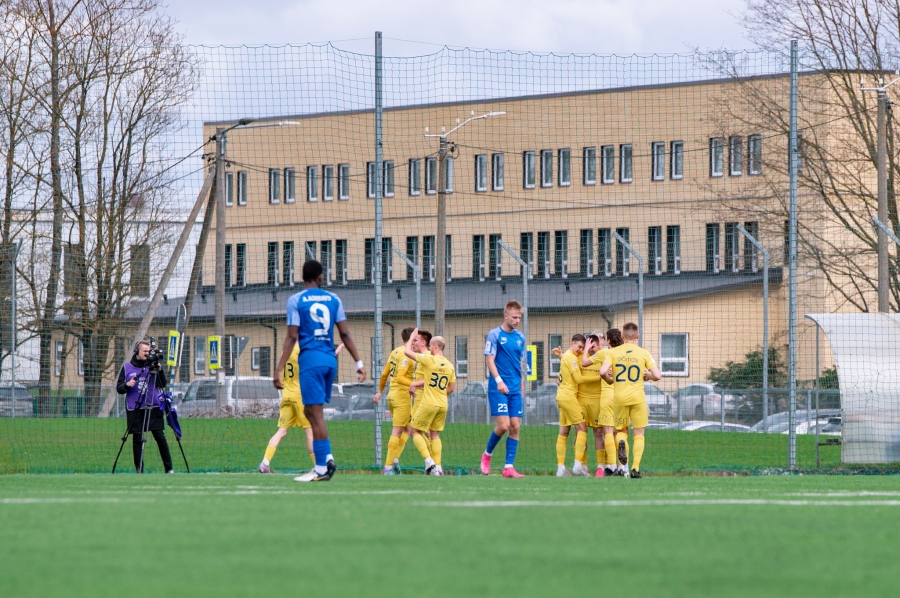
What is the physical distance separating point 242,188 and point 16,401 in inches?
192

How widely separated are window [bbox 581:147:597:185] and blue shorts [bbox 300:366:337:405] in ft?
32.8

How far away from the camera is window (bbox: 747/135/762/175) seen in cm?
2698

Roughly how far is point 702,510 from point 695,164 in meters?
14.4

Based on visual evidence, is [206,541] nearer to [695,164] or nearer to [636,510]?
[636,510]

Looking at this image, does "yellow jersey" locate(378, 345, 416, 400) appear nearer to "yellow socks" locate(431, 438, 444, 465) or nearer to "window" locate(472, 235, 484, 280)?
"yellow socks" locate(431, 438, 444, 465)

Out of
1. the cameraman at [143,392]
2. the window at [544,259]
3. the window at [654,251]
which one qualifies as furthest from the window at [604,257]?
the cameraman at [143,392]

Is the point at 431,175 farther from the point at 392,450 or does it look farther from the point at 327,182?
the point at 392,450

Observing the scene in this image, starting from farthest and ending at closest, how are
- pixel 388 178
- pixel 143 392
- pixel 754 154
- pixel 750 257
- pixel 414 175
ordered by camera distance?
pixel 754 154 < pixel 750 257 < pixel 414 175 < pixel 388 178 < pixel 143 392

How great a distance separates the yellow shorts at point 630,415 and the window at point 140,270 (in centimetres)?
1127

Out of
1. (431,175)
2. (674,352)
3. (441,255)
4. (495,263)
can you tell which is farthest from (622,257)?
(441,255)

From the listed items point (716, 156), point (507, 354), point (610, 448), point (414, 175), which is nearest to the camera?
point (507, 354)

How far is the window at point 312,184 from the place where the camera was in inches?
715

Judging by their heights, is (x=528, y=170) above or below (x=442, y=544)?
above

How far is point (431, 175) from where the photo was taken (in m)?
24.0
